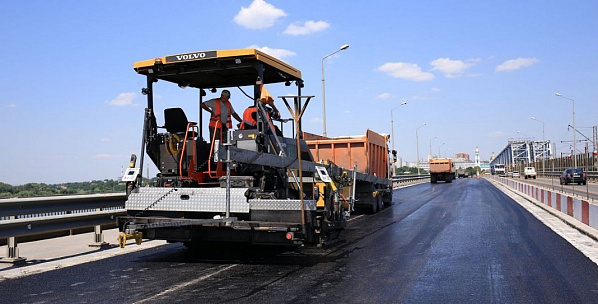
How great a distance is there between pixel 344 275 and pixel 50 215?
17.8 feet

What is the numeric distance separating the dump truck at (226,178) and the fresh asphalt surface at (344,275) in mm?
499

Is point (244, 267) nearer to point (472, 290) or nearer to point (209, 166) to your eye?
point (209, 166)

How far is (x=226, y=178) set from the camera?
692 centimetres

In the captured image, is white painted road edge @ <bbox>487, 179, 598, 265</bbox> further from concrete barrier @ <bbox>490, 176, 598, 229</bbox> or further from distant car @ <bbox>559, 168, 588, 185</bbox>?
distant car @ <bbox>559, 168, 588, 185</bbox>

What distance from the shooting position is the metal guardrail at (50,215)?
7387mm

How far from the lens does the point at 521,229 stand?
11.4 m

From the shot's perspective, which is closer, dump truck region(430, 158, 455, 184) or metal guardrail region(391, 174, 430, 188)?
metal guardrail region(391, 174, 430, 188)

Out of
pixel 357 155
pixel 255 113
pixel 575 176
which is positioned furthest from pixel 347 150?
pixel 575 176

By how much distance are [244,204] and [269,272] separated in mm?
959

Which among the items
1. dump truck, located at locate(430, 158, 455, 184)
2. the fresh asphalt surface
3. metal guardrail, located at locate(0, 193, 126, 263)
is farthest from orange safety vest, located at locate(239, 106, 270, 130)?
dump truck, located at locate(430, 158, 455, 184)

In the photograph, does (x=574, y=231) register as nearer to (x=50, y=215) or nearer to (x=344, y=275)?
(x=344, y=275)

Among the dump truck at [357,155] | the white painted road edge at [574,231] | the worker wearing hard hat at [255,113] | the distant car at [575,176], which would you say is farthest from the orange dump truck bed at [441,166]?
the worker wearing hard hat at [255,113]

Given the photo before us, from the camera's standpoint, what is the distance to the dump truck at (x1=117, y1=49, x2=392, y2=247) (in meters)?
6.85

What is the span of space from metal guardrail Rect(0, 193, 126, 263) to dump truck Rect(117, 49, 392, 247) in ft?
4.72
